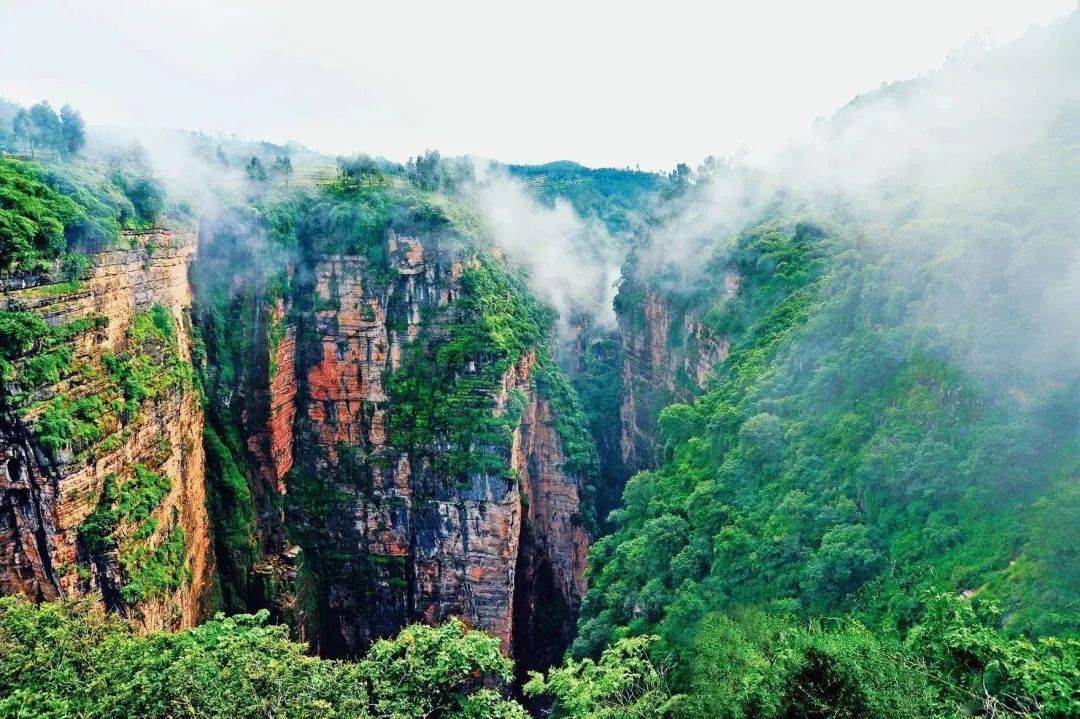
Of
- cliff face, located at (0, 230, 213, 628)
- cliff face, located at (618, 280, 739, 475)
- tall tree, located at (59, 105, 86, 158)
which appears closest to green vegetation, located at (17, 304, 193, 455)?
cliff face, located at (0, 230, 213, 628)

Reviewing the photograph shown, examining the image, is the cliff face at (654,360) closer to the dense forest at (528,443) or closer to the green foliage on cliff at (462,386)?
the dense forest at (528,443)

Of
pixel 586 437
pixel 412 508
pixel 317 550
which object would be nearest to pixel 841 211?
pixel 586 437

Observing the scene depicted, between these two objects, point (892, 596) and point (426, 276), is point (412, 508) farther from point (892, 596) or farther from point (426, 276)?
point (892, 596)

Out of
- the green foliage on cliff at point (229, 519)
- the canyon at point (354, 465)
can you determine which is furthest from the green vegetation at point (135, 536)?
the green foliage on cliff at point (229, 519)

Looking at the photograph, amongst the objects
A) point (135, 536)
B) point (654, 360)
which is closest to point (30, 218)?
point (135, 536)

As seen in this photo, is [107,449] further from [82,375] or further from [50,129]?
[50,129]
